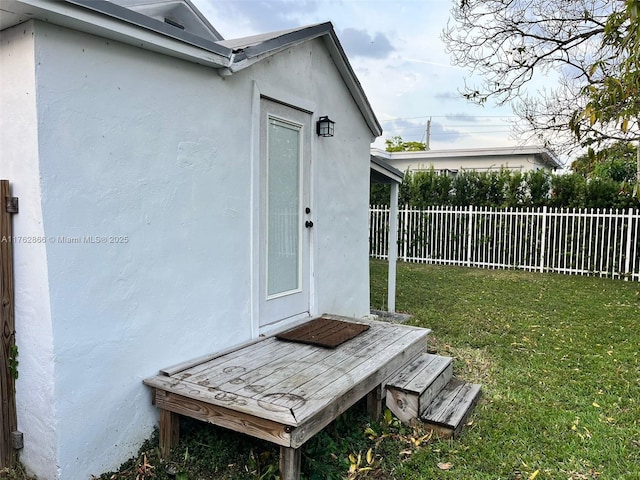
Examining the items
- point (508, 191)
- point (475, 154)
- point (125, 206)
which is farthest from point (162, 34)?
point (475, 154)

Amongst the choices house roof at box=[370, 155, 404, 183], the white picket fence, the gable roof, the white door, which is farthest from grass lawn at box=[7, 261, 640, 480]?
the gable roof

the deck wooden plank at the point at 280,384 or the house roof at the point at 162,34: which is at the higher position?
the house roof at the point at 162,34

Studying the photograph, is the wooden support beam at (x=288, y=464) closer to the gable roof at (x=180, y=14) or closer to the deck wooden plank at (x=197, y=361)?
the deck wooden plank at (x=197, y=361)

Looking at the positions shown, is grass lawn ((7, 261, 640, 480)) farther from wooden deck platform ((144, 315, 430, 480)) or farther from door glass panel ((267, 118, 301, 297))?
door glass panel ((267, 118, 301, 297))

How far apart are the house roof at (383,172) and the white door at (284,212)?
1.75m

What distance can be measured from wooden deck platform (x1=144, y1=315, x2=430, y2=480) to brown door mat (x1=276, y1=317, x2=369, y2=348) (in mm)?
72

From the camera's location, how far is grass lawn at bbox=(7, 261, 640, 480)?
270cm

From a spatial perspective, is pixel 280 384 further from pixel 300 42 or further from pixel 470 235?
pixel 470 235

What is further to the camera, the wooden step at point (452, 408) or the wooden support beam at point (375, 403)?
the wooden support beam at point (375, 403)

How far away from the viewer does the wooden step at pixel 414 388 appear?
3.22m

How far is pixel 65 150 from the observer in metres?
2.38

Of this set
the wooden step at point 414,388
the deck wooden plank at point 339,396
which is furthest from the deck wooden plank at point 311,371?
the wooden step at point 414,388

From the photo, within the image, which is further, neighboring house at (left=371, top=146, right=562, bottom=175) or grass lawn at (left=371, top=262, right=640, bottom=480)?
neighboring house at (left=371, top=146, right=562, bottom=175)

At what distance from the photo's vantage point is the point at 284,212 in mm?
4227
